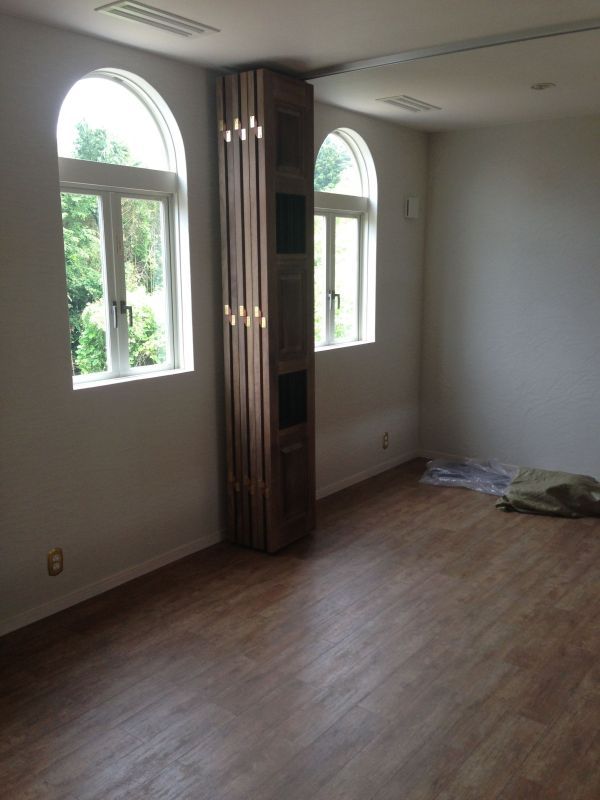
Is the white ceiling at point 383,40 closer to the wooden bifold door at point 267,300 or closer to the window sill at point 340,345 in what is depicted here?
the wooden bifold door at point 267,300

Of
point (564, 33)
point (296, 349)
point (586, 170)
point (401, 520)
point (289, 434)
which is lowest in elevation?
point (401, 520)

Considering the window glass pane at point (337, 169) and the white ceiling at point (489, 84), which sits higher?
the white ceiling at point (489, 84)

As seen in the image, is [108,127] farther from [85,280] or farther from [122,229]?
[85,280]

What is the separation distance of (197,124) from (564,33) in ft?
6.21

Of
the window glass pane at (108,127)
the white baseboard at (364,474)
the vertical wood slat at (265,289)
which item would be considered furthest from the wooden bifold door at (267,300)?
the white baseboard at (364,474)

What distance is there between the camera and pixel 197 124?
3896 mm

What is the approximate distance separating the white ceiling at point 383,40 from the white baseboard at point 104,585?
2635 mm

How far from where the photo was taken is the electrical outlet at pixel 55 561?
339 cm

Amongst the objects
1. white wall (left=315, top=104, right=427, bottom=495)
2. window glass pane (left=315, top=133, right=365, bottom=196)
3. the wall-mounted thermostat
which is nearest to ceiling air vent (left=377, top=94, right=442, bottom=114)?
white wall (left=315, top=104, right=427, bottom=495)

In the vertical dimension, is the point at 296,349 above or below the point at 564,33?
below

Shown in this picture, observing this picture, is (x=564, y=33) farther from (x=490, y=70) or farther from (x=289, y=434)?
(x=289, y=434)

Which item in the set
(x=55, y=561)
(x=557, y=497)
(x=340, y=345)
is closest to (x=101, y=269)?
(x=55, y=561)

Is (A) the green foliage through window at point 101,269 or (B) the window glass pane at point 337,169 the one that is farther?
(B) the window glass pane at point 337,169

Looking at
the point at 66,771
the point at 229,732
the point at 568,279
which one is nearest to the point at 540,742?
the point at 229,732
